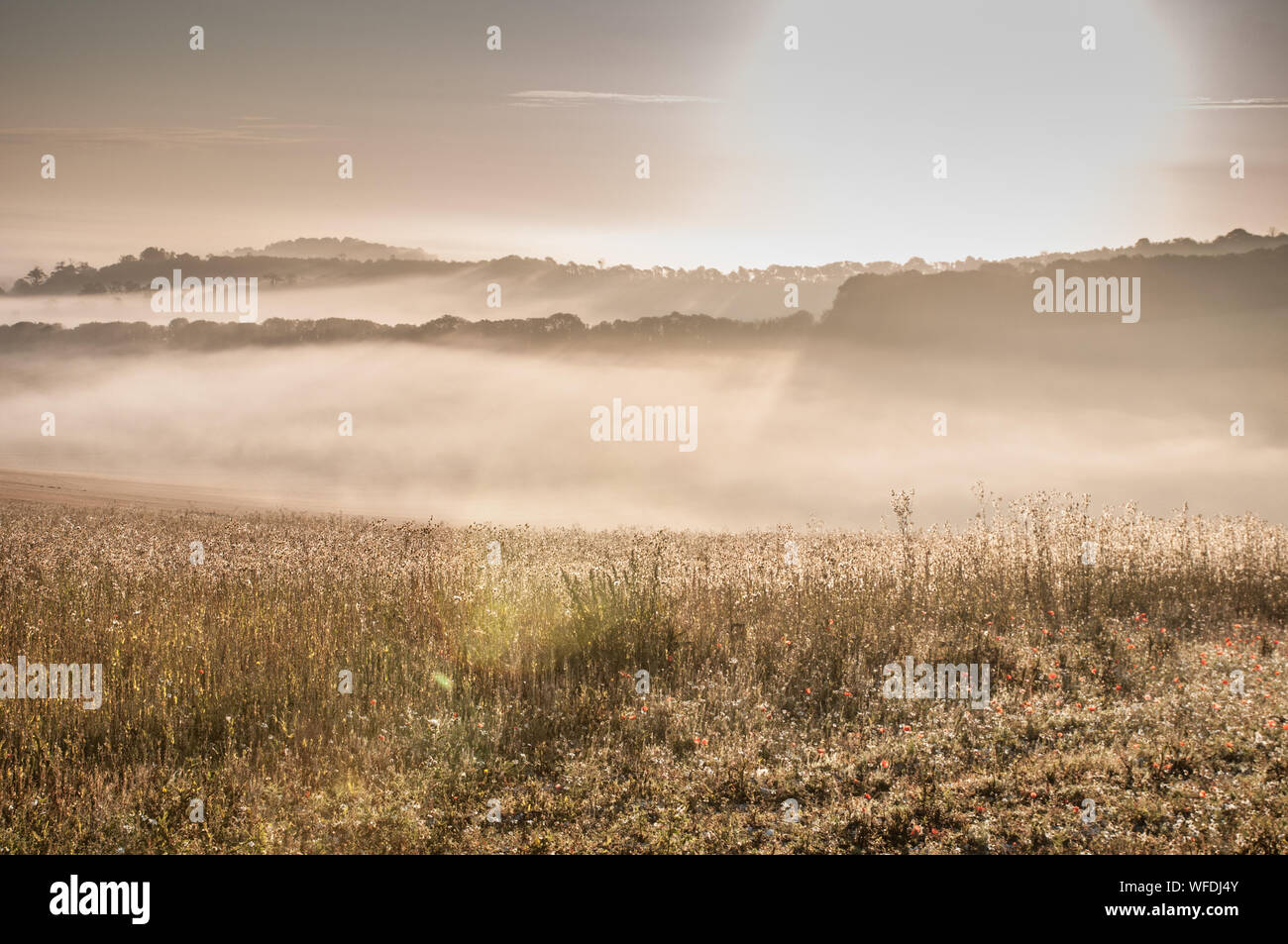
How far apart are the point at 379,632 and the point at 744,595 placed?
15.4 ft

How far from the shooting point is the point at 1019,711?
8984 millimetres

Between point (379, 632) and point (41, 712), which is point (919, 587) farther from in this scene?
point (41, 712)

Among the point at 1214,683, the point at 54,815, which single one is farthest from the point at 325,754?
the point at 1214,683

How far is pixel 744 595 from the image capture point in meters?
12.2

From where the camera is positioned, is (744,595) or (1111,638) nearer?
(1111,638)

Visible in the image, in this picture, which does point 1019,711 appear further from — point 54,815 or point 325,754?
point 54,815

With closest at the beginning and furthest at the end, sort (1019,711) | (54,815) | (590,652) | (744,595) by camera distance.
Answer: (54,815)
(1019,711)
(590,652)
(744,595)

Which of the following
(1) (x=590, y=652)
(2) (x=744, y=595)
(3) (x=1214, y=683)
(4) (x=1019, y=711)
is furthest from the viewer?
(2) (x=744, y=595)

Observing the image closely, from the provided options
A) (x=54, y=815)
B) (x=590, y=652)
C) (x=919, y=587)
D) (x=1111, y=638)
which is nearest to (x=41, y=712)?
(x=54, y=815)

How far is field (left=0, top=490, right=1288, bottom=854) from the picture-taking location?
271 inches

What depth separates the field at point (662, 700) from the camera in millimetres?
6891

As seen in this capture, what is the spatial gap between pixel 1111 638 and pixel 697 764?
590 cm

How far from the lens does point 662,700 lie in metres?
9.12

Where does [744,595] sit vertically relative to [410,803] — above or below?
above
